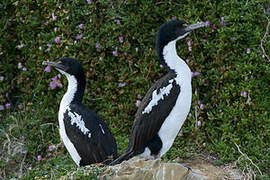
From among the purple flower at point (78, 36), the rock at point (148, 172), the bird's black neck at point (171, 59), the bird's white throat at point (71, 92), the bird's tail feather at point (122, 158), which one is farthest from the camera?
the purple flower at point (78, 36)

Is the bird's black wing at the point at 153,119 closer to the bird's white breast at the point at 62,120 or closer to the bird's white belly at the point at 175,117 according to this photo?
the bird's white belly at the point at 175,117

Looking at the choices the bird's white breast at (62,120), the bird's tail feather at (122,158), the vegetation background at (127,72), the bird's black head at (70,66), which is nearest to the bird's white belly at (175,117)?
the bird's tail feather at (122,158)

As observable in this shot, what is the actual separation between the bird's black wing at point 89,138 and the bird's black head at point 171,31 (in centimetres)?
103

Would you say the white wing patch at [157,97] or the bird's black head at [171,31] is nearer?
the white wing patch at [157,97]

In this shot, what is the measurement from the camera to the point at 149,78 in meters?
6.24

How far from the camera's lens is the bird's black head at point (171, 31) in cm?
480

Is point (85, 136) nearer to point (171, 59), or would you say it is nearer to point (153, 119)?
point (153, 119)

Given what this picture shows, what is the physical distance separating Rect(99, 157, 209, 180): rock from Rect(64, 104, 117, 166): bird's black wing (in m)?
0.63

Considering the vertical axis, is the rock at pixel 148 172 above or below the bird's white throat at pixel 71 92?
below

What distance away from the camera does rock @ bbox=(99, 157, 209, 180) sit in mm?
4020

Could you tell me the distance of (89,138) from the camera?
478 cm

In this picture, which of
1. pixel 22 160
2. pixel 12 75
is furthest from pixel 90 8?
pixel 22 160

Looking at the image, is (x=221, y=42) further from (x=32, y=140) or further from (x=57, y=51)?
(x=32, y=140)

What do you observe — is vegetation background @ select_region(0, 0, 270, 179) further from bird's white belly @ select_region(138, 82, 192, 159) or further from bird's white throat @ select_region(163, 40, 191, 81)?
bird's white throat @ select_region(163, 40, 191, 81)
